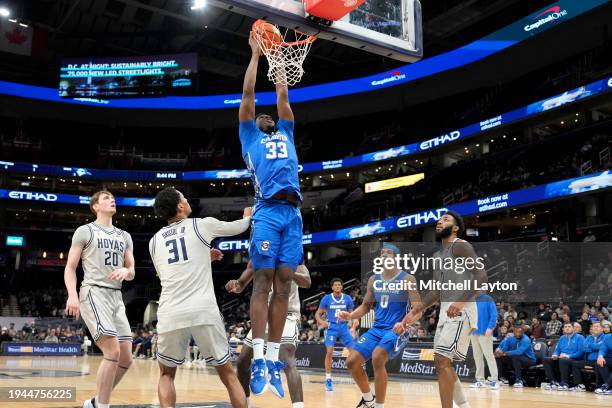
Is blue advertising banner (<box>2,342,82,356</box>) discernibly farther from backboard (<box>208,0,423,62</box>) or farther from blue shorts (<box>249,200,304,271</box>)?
blue shorts (<box>249,200,304,271</box>)

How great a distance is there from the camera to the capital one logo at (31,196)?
38938 millimetres

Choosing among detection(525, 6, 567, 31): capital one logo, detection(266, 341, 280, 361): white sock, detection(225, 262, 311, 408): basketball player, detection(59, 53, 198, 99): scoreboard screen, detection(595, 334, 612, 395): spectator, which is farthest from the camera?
detection(59, 53, 198, 99): scoreboard screen

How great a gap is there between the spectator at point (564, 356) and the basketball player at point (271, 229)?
32.1 ft

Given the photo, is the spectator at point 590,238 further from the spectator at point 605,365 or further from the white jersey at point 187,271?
the white jersey at point 187,271

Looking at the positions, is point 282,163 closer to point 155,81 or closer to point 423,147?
point 423,147

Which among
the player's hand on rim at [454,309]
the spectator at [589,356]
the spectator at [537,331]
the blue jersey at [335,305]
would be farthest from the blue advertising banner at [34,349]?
the player's hand on rim at [454,309]

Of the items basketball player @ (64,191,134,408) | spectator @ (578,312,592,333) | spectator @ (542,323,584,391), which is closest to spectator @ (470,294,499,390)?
spectator @ (542,323,584,391)

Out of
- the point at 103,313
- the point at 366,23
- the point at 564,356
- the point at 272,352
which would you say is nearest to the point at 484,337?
the point at 564,356

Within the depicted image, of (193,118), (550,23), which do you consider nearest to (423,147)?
(550,23)

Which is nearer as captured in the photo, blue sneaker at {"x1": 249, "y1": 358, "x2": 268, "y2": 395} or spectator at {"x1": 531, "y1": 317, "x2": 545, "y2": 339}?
blue sneaker at {"x1": 249, "y1": 358, "x2": 268, "y2": 395}

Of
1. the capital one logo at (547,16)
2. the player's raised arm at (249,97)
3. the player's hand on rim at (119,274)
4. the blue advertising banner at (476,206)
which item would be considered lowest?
the player's hand on rim at (119,274)

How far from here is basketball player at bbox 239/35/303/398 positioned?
5.24 meters

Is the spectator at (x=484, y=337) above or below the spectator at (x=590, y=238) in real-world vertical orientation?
below

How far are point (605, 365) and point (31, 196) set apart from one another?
36.1 metres
